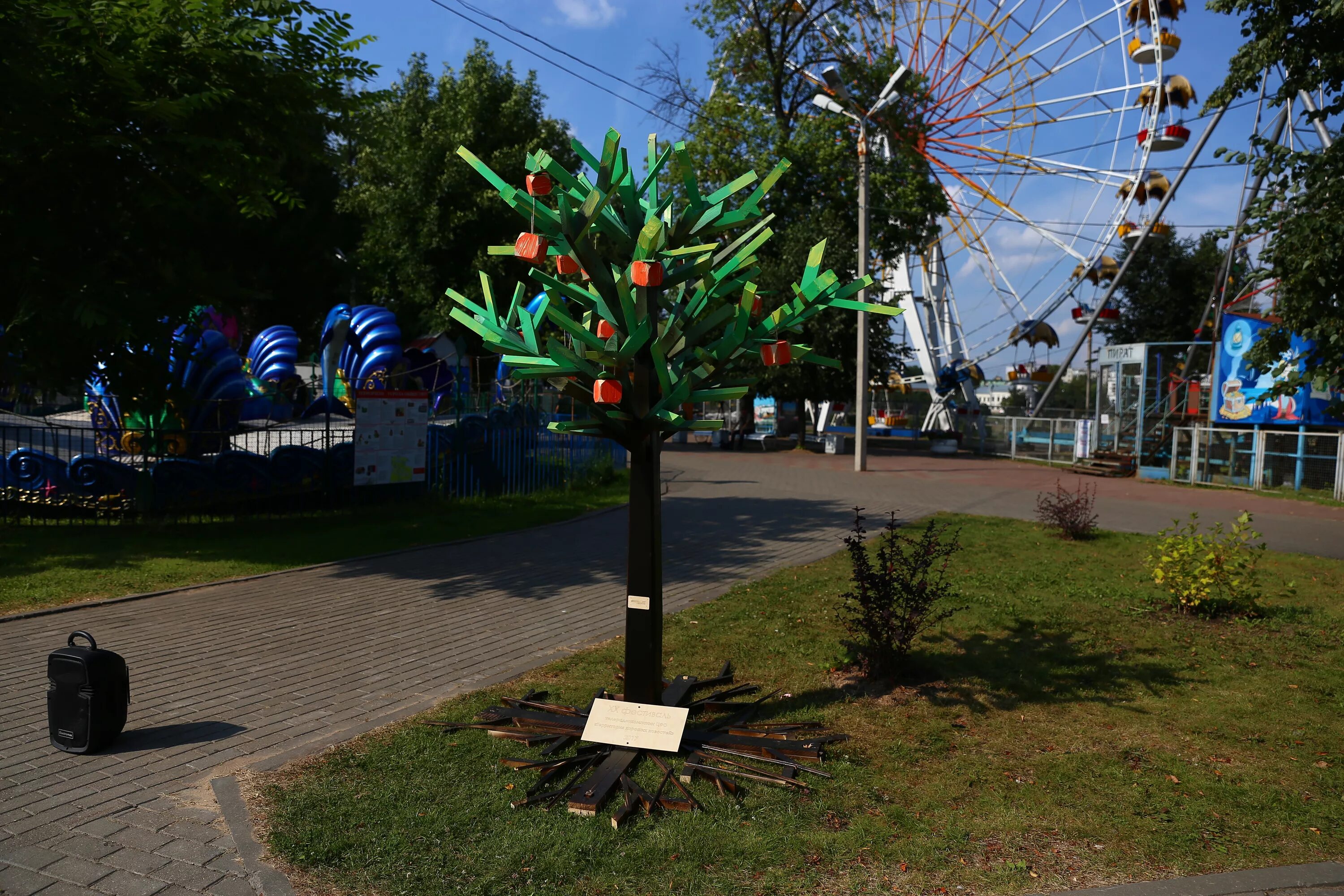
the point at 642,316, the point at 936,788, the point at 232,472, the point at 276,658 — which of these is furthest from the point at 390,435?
the point at 936,788

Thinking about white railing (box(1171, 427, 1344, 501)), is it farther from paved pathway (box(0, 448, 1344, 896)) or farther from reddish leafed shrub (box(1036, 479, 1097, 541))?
reddish leafed shrub (box(1036, 479, 1097, 541))

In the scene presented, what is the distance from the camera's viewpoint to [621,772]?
4.82 m

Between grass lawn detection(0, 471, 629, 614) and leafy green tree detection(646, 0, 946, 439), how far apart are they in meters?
18.7

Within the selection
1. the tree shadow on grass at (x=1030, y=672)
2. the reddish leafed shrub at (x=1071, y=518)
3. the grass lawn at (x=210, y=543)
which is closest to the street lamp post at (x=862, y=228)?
the reddish leafed shrub at (x=1071, y=518)

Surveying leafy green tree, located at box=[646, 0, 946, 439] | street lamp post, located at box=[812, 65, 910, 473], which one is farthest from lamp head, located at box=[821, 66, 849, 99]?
leafy green tree, located at box=[646, 0, 946, 439]

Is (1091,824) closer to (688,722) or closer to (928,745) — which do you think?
(928,745)

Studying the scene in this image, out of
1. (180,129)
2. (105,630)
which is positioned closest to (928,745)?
(105,630)

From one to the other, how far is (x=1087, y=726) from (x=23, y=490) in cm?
1331

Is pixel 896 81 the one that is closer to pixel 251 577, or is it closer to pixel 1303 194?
pixel 1303 194

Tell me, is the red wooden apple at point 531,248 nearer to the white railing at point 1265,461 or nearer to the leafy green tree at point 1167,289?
the white railing at point 1265,461

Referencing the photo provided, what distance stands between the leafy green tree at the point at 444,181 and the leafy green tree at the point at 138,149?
2168cm

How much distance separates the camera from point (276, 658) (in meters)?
7.13

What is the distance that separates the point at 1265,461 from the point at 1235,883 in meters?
21.0

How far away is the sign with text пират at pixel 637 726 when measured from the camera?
5074 mm
